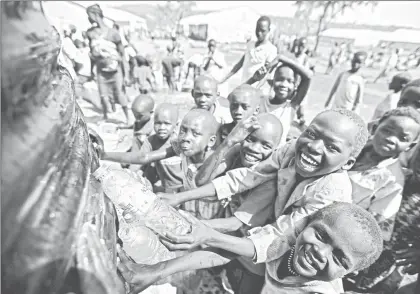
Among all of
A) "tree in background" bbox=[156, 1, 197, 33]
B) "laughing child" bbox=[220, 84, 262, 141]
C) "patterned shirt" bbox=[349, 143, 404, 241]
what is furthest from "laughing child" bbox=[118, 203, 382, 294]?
"tree in background" bbox=[156, 1, 197, 33]

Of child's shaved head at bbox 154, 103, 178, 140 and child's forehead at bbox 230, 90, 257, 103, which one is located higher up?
child's forehead at bbox 230, 90, 257, 103

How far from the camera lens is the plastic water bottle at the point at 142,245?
111 cm

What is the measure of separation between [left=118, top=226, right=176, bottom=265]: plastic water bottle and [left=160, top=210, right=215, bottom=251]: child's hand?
0.56 ft

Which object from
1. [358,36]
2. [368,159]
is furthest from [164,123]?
[358,36]

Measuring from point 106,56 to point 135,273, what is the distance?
449cm

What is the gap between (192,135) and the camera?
198 centimetres

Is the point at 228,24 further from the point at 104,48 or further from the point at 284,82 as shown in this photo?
the point at 284,82

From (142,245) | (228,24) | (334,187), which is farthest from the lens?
(228,24)

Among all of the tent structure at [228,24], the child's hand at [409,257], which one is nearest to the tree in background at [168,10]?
the tent structure at [228,24]

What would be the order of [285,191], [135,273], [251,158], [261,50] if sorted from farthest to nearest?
[261,50]
[251,158]
[285,191]
[135,273]

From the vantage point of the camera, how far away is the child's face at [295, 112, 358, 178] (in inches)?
50.5

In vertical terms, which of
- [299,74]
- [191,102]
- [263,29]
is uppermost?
[263,29]

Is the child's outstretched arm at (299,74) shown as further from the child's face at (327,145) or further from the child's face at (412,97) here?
the child's face at (327,145)

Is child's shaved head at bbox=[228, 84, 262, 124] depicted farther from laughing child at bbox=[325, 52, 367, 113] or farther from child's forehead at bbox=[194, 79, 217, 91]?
laughing child at bbox=[325, 52, 367, 113]
